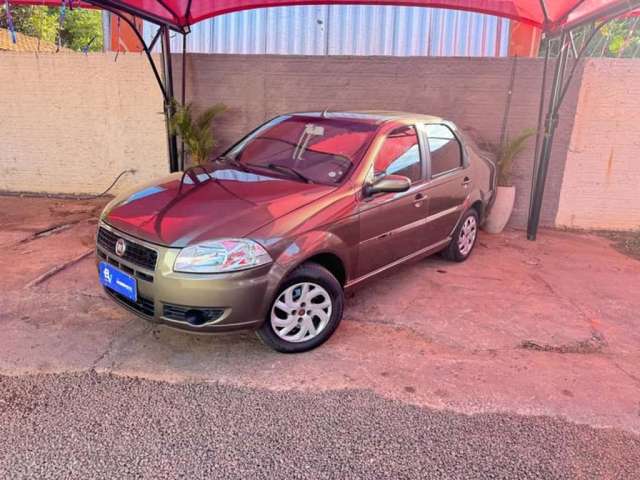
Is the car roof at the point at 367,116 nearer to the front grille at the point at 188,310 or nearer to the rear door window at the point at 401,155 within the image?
the rear door window at the point at 401,155

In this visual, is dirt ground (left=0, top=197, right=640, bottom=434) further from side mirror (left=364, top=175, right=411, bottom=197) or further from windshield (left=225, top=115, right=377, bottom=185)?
windshield (left=225, top=115, right=377, bottom=185)

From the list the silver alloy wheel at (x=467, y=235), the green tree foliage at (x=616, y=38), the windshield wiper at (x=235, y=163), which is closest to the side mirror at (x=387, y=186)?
the windshield wiper at (x=235, y=163)

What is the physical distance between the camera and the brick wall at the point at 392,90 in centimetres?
693

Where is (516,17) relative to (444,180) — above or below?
above

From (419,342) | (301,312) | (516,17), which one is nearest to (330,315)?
(301,312)

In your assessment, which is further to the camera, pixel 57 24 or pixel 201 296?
pixel 57 24

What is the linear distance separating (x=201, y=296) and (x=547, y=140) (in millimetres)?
5196

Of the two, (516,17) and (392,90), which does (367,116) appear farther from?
(516,17)

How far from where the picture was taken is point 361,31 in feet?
31.3

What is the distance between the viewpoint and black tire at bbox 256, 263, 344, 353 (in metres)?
3.29

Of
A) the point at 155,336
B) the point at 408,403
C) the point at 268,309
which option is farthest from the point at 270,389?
the point at 155,336

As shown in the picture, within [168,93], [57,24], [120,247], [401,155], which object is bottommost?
[120,247]

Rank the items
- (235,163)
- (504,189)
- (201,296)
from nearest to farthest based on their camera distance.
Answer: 1. (201,296)
2. (235,163)
3. (504,189)

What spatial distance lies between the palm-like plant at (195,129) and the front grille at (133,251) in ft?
11.8
